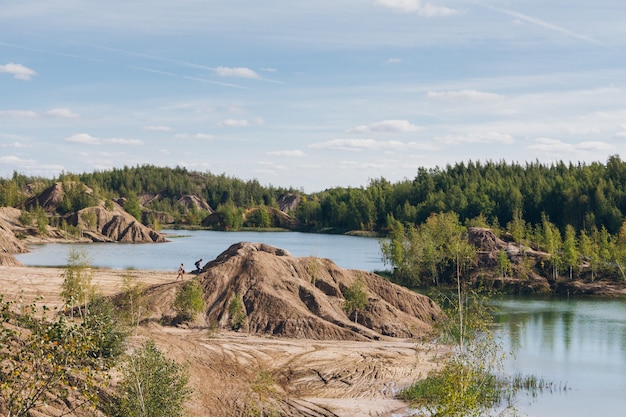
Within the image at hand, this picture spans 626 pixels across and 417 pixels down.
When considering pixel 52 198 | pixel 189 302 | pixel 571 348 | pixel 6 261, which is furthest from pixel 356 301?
pixel 52 198

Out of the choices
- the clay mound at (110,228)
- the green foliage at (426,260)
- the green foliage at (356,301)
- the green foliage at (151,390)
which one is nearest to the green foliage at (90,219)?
the clay mound at (110,228)

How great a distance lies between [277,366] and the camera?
Answer: 42688 mm

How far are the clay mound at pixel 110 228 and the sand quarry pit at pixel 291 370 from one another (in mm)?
109357

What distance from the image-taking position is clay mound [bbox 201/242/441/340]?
52469mm

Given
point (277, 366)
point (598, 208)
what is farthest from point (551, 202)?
point (277, 366)

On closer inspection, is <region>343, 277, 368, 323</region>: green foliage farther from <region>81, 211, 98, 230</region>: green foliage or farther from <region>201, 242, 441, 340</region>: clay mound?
<region>81, 211, 98, 230</region>: green foliage

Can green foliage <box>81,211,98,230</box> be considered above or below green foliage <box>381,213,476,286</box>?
above

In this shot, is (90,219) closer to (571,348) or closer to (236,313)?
(236,313)

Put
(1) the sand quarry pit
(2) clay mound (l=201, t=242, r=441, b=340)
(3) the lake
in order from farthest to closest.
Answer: (2) clay mound (l=201, t=242, r=441, b=340) < (3) the lake < (1) the sand quarry pit

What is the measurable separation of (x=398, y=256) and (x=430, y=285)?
5.85 m

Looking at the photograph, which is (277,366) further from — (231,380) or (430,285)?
(430,285)

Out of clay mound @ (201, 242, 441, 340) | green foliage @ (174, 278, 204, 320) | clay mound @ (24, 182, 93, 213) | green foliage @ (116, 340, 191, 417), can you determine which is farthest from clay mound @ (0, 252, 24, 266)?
clay mound @ (24, 182, 93, 213)

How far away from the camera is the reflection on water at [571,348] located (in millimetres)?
39188

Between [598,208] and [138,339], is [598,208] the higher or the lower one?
the higher one
